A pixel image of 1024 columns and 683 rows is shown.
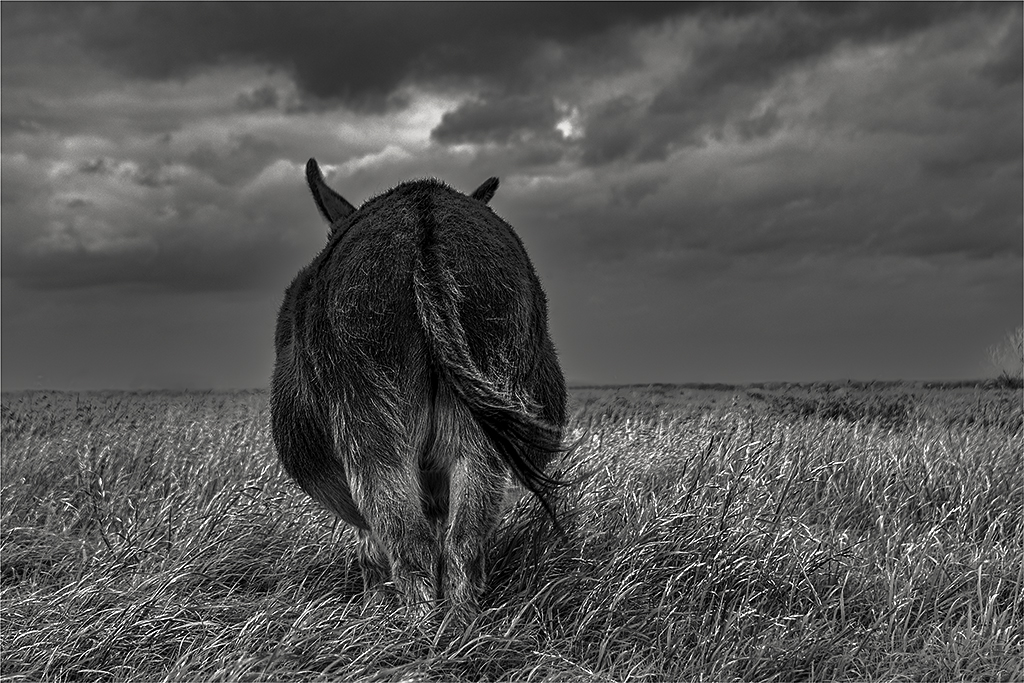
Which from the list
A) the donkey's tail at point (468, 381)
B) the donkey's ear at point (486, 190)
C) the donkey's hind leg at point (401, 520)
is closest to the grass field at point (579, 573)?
the donkey's hind leg at point (401, 520)

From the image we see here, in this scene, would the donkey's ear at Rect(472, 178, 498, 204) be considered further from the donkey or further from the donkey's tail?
the donkey's tail

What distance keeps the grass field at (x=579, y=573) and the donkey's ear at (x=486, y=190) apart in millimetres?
1970

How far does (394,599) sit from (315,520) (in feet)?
6.23

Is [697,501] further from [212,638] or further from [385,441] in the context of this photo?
[212,638]

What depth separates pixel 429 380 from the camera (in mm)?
3949

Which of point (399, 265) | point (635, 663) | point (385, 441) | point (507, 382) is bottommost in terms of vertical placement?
point (635, 663)

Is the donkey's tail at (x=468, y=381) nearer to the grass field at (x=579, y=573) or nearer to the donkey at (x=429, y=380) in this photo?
the donkey at (x=429, y=380)

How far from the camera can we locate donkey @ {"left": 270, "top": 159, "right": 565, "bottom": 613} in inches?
150

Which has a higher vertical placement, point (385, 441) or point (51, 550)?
point (385, 441)

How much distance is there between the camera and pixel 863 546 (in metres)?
6.22

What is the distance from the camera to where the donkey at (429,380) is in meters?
3.80

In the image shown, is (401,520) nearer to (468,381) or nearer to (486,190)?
(468,381)

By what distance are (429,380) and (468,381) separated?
11.7 inches

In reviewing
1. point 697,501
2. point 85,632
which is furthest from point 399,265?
point 697,501
